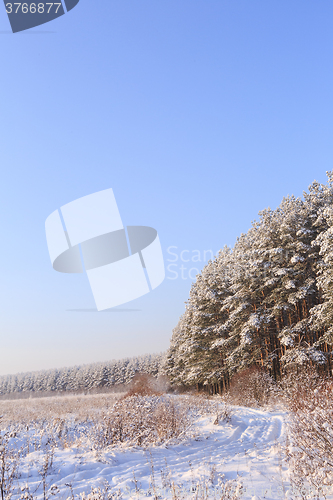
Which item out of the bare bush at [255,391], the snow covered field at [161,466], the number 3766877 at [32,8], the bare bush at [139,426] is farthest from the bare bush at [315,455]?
the number 3766877 at [32,8]

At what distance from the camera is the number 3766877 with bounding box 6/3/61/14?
29.1 ft

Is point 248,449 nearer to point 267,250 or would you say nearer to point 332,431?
point 332,431

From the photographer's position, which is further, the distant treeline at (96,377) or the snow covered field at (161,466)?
the distant treeline at (96,377)

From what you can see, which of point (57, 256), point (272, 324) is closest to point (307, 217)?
point (272, 324)

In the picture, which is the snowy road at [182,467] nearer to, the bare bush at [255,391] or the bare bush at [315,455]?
the bare bush at [315,455]

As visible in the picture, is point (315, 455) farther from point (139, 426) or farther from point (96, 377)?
point (96, 377)

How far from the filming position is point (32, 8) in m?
8.98

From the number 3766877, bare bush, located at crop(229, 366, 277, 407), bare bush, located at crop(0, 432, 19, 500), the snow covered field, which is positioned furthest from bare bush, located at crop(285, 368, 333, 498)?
the number 3766877

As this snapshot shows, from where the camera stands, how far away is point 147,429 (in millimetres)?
7770

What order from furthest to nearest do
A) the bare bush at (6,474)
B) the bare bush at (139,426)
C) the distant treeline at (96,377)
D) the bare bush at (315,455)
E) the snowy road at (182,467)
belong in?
the distant treeline at (96,377), the bare bush at (139,426), the snowy road at (182,467), the bare bush at (315,455), the bare bush at (6,474)

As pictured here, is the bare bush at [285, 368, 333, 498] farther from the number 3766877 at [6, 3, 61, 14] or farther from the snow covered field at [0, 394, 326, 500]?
the number 3766877 at [6, 3, 61, 14]

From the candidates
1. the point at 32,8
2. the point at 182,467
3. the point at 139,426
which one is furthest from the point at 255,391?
the point at 32,8

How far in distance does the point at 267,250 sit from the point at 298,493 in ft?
57.1

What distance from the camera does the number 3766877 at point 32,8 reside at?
886 cm
